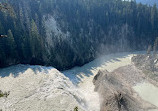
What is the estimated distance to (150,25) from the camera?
116 meters

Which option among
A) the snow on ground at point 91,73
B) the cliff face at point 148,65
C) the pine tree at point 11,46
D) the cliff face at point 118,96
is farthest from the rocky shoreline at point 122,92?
the pine tree at point 11,46

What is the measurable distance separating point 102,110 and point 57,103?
11.8 metres

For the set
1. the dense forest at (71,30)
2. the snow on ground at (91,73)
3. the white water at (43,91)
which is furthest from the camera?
the dense forest at (71,30)

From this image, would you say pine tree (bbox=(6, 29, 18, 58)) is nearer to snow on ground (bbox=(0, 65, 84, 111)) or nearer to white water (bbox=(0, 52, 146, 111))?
white water (bbox=(0, 52, 146, 111))

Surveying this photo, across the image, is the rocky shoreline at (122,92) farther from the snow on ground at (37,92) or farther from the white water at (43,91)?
the snow on ground at (37,92)

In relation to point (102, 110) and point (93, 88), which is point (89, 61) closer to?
point (93, 88)

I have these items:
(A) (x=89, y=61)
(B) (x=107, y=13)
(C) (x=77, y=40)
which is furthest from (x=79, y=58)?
(B) (x=107, y=13)

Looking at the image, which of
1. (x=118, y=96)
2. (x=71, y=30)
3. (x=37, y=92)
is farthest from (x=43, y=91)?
(x=71, y=30)

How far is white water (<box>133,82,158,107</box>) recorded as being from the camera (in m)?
45.7

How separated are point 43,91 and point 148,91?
117ft

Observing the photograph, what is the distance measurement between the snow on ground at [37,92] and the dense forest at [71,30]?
1210cm

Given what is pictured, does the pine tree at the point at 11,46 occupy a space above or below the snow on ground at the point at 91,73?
above

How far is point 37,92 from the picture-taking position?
37594 millimetres

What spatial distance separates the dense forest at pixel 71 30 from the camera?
58219mm
